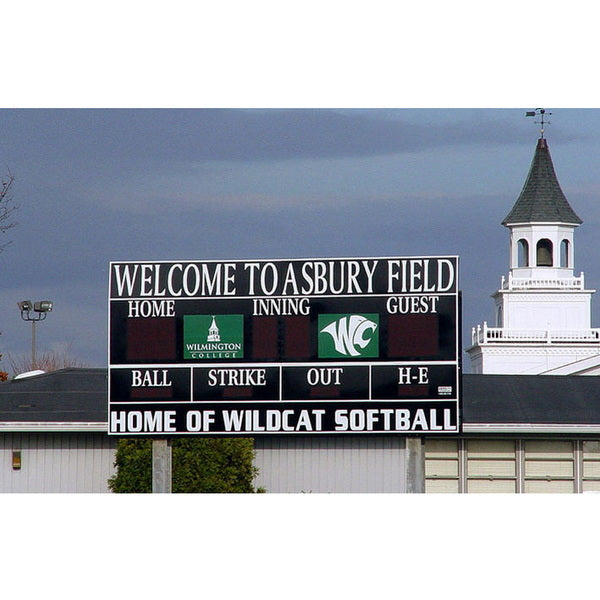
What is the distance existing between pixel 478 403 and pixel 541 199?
864 inches

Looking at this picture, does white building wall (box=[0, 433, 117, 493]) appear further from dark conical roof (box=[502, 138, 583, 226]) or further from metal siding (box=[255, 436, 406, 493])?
dark conical roof (box=[502, 138, 583, 226])

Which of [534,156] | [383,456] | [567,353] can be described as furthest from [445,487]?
[534,156]

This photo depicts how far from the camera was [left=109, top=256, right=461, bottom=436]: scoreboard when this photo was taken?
1839 centimetres

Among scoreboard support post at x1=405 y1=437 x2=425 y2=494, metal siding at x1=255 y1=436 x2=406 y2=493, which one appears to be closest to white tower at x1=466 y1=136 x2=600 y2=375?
metal siding at x1=255 y1=436 x2=406 y2=493

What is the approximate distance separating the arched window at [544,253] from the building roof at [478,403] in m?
19.6

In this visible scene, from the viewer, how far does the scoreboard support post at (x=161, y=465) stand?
1878 centimetres

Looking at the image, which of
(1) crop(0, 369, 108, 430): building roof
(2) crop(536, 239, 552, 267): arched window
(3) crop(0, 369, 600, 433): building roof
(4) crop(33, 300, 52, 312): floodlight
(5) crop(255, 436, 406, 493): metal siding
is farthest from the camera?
(2) crop(536, 239, 552, 267): arched window

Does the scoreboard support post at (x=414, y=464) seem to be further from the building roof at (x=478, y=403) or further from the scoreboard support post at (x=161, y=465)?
the scoreboard support post at (x=161, y=465)

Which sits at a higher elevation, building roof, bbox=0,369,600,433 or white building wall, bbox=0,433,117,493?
building roof, bbox=0,369,600,433

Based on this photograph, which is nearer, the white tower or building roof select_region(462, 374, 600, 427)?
building roof select_region(462, 374, 600, 427)

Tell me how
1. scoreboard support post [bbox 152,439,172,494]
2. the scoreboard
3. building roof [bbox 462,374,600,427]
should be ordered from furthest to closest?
building roof [bbox 462,374,600,427] → scoreboard support post [bbox 152,439,172,494] → the scoreboard

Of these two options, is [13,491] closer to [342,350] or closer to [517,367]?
[342,350]

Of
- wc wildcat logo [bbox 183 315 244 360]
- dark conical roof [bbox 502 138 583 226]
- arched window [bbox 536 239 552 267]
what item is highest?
dark conical roof [bbox 502 138 583 226]

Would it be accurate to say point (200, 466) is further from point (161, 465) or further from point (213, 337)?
point (213, 337)
